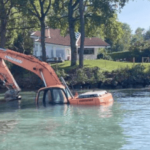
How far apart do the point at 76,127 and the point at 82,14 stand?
32.6 metres

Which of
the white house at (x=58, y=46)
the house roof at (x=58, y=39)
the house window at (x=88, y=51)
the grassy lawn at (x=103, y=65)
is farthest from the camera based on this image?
the house window at (x=88, y=51)

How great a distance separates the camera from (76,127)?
742 inches

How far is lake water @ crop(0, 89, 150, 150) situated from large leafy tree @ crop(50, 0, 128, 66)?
23931 mm

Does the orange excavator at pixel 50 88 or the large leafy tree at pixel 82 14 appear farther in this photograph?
the large leafy tree at pixel 82 14

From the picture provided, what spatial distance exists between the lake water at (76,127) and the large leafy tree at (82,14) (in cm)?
2393

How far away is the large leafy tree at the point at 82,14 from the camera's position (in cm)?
4954

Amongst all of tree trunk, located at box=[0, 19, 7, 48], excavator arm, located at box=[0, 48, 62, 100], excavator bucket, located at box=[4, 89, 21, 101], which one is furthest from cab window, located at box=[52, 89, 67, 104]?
tree trunk, located at box=[0, 19, 7, 48]

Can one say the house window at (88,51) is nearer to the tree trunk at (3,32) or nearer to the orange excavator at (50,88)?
the tree trunk at (3,32)

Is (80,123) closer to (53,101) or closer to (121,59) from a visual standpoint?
(53,101)

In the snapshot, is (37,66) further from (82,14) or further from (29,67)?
(82,14)

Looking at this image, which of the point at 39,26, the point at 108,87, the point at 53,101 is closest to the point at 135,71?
the point at 108,87

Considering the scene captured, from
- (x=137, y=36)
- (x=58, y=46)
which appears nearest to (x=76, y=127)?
(x=58, y=46)

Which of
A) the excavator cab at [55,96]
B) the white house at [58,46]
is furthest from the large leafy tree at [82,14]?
the excavator cab at [55,96]

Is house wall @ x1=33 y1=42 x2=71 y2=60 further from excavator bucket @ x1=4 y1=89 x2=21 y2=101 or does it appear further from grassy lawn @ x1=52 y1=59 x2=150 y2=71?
excavator bucket @ x1=4 y1=89 x2=21 y2=101
